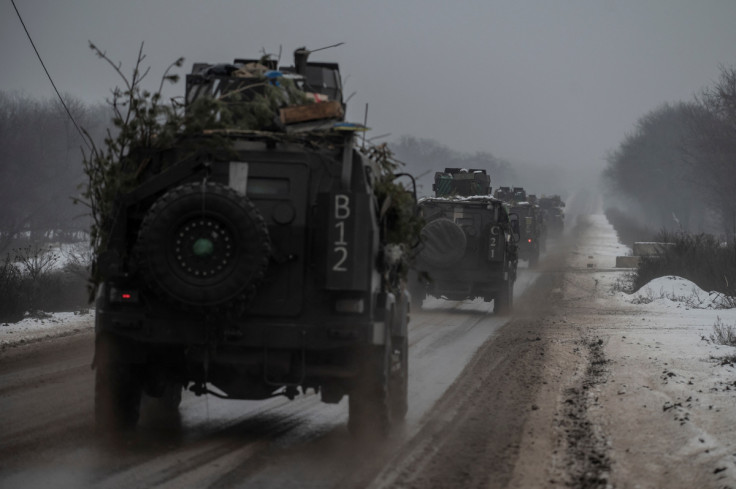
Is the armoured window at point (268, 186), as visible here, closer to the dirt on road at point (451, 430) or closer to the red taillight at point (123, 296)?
the red taillight at point (123, 296)

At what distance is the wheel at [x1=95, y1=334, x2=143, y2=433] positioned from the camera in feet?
25.0

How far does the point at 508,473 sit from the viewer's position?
7195 millimetres

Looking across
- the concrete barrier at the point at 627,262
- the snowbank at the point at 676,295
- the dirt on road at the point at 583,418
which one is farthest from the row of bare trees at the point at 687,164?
the dirt on road at the point at 583,418

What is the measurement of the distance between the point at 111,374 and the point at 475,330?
1163 cm

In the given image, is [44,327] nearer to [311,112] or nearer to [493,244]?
[493,244]

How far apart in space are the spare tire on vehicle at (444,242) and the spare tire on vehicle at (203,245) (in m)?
13.2

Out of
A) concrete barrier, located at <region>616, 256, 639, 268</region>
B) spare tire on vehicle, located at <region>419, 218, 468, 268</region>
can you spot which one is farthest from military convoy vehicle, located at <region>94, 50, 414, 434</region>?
concrete barrier, located at <region>616, 256, 639, 268</region>

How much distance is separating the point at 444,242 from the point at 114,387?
13.3m

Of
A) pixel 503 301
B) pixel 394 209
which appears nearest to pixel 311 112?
pixel 394 209

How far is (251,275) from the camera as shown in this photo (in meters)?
7.12

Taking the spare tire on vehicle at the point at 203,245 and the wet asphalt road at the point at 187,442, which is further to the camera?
the spare tire on vehicle at the point at 203,245

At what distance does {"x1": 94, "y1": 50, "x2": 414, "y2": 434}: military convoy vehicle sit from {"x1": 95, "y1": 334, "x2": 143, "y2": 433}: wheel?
11 millimetres

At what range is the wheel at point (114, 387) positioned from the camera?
25.0ft

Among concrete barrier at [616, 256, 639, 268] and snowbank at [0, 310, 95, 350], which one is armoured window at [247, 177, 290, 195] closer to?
snowbank at [0, 310, 95, 350]
